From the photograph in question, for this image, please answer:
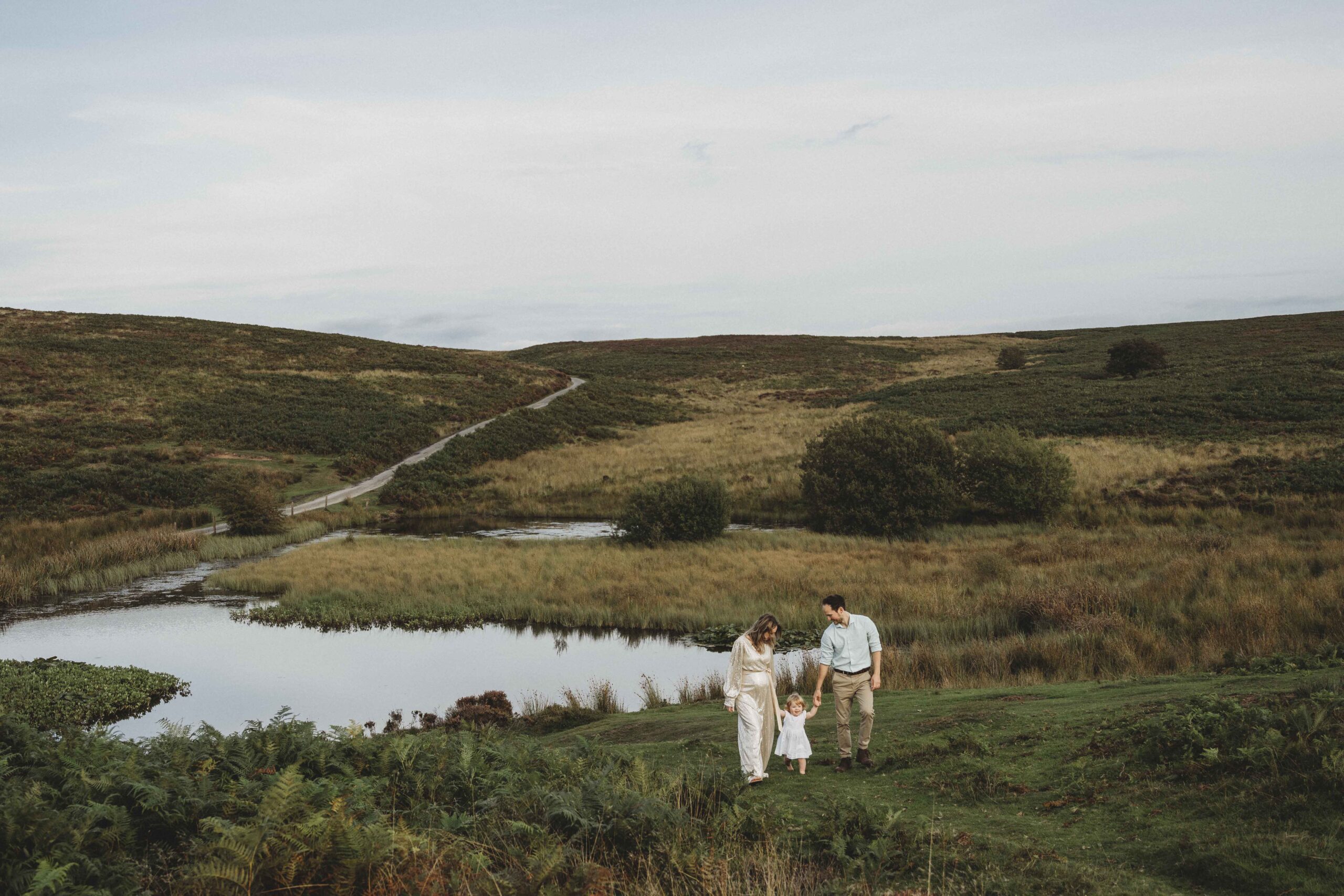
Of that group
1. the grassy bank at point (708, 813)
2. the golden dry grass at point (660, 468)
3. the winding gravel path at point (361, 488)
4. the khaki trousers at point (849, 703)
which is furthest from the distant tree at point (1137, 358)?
the khaki trousers at point (849, 703)

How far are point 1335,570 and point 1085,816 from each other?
16133mm

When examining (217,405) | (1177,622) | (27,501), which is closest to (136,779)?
(1177,622)

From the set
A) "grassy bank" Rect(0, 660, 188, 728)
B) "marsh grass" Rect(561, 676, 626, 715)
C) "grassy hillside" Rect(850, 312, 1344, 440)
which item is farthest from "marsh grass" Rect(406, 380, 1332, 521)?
"grassy bank" Rect(0, 660, 188, 728)

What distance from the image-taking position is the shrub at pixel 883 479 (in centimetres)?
3353

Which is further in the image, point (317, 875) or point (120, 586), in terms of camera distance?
point (120, 586)

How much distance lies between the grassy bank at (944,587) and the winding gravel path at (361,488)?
743cm

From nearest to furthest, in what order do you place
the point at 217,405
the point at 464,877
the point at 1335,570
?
the point at 464,877, the point at 1335,570, the point at 217,405

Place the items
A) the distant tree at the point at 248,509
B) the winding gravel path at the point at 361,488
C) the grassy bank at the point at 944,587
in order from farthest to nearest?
the winding gravel path at the point at 361,488 → the distant tree at the point at 248,509 → the grassy bank at the point at 944,587

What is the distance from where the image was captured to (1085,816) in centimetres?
691

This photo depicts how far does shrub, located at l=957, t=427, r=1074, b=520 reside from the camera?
33.4 metres

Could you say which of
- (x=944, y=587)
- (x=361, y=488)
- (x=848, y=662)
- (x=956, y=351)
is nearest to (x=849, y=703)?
(x=848, y=662)

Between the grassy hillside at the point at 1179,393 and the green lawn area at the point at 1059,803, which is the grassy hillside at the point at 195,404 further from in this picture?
the green lawn area at the point at 1059,803

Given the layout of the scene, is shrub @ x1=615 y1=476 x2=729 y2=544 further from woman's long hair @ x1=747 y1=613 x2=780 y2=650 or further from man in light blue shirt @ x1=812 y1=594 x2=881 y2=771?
man in light blue shirt @ x1=812 y1=594 x2=881 y2=771

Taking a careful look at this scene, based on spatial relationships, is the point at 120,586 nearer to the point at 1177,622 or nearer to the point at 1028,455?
the point at 1177,622
